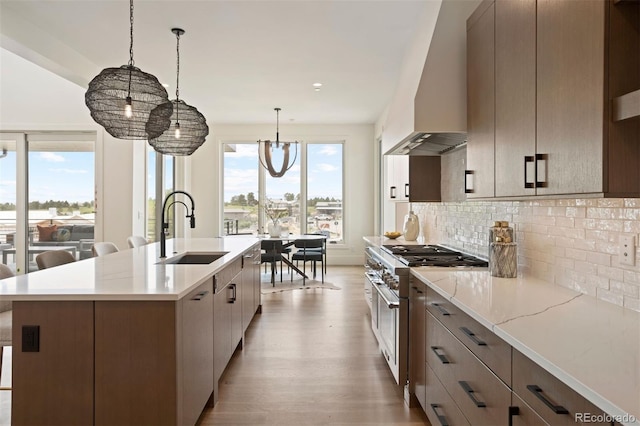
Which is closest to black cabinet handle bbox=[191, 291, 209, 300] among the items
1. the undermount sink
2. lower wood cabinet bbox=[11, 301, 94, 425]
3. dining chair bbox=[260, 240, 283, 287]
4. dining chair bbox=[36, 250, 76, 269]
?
lower wood cabinet bbox=[11, 301, 94, 425]

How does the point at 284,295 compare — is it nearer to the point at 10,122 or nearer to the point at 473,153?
the point at 473,153

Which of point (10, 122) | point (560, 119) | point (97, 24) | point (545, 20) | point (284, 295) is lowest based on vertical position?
point (284, 295)

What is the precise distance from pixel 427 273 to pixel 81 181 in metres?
5.75

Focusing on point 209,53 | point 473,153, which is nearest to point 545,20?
point 473,153

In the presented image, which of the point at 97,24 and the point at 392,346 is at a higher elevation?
the point at 97,24

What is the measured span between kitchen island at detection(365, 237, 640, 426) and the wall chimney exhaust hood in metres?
0.93

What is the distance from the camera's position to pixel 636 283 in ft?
4.81

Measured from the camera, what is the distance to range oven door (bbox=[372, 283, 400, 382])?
8.58ft

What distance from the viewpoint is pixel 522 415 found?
4.02 ft

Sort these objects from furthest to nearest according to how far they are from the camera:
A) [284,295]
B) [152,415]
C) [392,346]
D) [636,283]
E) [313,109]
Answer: [313,109], [284,295], [392,346], [152,415], [636,283]

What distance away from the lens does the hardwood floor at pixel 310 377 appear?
7.91ft

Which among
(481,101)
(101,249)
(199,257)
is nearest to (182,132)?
(199,257)

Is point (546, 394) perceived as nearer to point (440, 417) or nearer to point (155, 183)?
point (440, 417)

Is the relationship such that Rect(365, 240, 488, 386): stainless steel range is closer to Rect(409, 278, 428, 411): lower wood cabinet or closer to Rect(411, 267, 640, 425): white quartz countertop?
Rect(409, 278, 428, 411): lower wood cabinet
